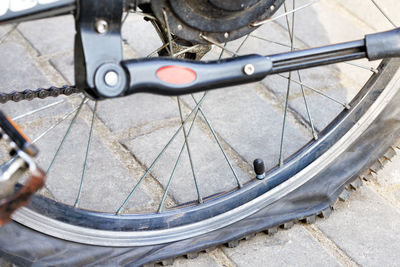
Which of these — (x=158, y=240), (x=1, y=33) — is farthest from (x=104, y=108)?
(x=158, y=240)

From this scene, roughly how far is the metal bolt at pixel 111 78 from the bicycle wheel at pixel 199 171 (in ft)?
1.22

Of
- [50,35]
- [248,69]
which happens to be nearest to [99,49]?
[248,69]

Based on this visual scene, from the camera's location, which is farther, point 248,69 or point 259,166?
point 259,166

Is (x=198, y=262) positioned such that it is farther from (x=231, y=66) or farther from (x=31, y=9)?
(x=31, y=9)

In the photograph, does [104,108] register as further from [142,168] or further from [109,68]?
[109,68]

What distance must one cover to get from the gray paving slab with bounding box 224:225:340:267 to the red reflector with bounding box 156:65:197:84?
608 mm

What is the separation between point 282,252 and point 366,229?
24 cm

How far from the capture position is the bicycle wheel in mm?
1539

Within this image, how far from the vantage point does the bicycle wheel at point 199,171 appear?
1.54 meters

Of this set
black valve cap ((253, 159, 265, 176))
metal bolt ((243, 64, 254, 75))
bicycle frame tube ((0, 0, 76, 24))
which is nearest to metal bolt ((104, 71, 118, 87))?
bicycle frame tube ((0, 0, 76, 24))

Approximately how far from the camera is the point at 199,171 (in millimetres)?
1932

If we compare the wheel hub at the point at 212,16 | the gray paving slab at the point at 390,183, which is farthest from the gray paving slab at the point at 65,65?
the gray paving slab at the point at 390,183

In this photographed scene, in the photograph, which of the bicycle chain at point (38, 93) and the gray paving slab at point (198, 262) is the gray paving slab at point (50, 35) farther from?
the gray paving slab at point (198, 262)

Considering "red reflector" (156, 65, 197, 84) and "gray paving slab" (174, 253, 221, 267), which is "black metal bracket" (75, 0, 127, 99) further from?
"gray paving slab" (174, 253, 221, 267)
